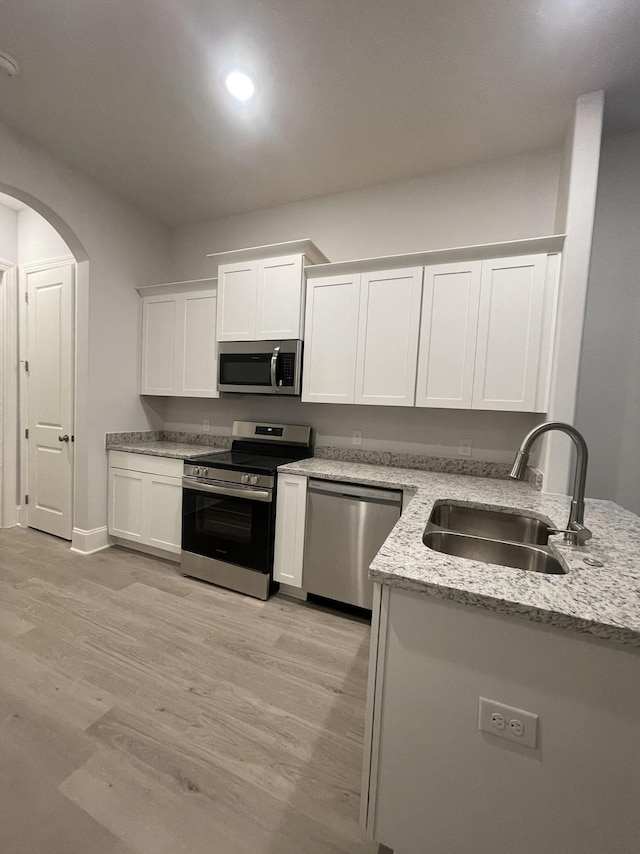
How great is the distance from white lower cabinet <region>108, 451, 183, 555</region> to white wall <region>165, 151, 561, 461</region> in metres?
0.75

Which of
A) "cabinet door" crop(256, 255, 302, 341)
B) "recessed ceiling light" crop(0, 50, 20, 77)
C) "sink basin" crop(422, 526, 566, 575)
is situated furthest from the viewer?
"cabinet door" crop(256, 255, 302, 341)

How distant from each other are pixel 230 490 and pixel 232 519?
Answer: 0.23 meters

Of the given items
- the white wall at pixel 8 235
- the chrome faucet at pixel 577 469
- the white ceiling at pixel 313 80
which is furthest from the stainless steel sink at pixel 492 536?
the white wall at pixel 8 235

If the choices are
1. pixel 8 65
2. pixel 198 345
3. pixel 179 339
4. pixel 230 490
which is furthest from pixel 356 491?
A: pixel 8 65

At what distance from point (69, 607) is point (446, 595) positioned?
2488mm

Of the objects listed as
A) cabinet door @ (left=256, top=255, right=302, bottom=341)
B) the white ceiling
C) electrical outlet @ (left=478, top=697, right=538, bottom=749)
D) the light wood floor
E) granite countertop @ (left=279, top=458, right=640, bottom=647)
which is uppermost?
the white ceiling

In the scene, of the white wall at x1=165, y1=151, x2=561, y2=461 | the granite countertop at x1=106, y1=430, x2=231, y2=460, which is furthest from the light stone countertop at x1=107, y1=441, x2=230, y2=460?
the white wall at x1=165, y1=151, x2=561, y2=461

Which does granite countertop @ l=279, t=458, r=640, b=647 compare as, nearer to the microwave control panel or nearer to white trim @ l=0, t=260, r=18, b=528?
the microwave control panel

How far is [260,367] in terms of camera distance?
9.13 feet

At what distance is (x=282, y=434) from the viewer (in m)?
3.00

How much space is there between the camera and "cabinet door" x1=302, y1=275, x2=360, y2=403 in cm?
253

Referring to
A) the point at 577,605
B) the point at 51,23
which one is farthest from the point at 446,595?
the point at 51,23

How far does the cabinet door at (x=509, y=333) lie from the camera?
2.09m

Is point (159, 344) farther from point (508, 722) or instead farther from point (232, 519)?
point (508, 722)
